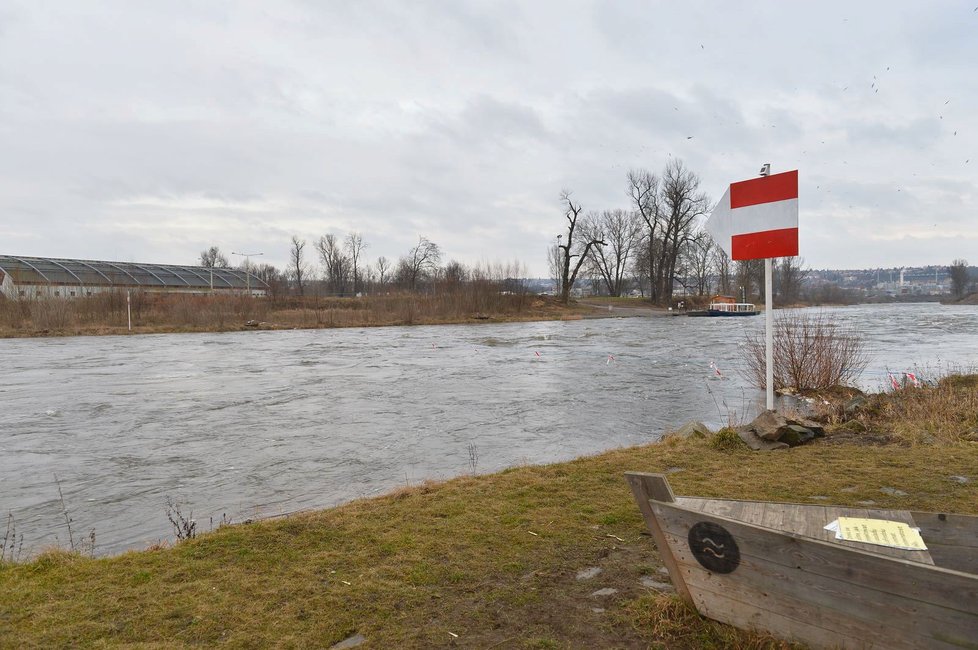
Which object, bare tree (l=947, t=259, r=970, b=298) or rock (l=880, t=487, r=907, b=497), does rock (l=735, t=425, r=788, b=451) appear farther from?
bare tree (l=947, t=259, r=970, b=298)

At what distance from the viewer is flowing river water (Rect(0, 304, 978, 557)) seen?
22.9ft

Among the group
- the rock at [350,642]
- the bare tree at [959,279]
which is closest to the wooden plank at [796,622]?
the rock at [350,642]

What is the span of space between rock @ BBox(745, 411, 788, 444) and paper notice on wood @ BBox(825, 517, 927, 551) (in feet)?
13.9

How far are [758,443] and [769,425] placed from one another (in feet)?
0.94

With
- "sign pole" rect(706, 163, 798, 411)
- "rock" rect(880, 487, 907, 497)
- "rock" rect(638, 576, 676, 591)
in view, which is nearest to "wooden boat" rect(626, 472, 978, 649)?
"rock" rect(638, 576, 676, 591)

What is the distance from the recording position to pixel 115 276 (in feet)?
218

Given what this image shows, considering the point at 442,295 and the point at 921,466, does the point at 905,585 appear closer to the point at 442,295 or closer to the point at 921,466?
the point at 921,466

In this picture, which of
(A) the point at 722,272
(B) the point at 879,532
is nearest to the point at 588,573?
(B) the point at 879,532

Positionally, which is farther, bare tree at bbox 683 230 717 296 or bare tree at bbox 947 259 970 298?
bare tree at bbox 947 259 970 298

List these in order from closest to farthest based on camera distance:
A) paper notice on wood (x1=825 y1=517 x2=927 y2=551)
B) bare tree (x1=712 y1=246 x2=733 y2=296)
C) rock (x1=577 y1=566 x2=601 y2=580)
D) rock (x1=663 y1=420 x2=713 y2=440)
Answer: paper notice on wood (x1=825 y1=517 x2=927 y2=551), rock (x1=577 y1=566 x2=601 y2=580), rock (x1=663 y1=420 x2=713 y2=440), bare tree (x1=712 y1=246 x2=733 y2=296)

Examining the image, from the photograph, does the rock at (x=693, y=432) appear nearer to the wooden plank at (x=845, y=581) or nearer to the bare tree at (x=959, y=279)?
the wooden plank at (x=845, y=581)

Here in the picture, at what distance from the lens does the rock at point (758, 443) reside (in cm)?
692

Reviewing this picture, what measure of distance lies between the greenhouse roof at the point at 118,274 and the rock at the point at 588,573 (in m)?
61.6

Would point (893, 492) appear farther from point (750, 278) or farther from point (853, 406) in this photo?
point (750, 278)
